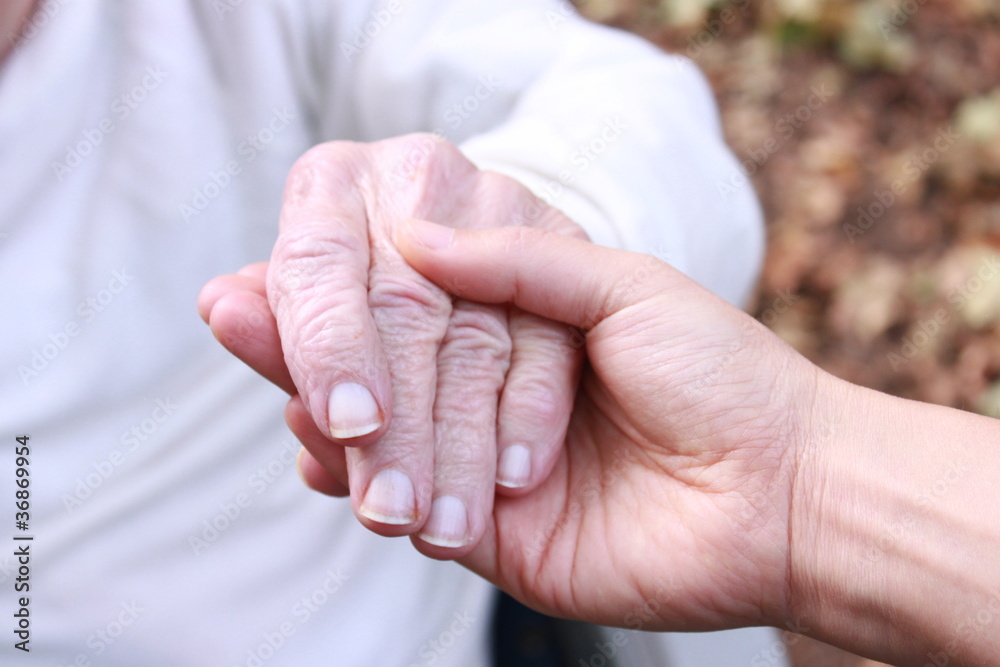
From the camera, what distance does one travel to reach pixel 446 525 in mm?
1106

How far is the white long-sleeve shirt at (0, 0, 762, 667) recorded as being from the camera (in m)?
1.27

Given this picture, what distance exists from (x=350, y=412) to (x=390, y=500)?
0.14 meters

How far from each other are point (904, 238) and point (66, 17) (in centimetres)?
268

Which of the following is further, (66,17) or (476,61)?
(476,61)

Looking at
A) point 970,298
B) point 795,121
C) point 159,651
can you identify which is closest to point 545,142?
point 159,651

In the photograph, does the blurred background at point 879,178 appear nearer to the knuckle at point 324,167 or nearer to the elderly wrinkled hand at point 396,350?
the elderly wrinkled hand at point 396,350

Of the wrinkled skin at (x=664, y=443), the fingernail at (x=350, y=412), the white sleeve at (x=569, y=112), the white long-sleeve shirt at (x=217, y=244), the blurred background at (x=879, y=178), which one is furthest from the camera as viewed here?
the blurred background at (x=879, y=178)

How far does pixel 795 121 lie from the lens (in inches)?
125

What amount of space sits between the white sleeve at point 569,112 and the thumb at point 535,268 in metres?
0.26

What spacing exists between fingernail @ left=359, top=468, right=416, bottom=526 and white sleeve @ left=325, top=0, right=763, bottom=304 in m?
0.62

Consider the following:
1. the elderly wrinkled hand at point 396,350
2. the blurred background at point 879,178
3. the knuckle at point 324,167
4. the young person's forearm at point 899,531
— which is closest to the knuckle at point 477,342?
the elderly wrinkled hand at point 396,350

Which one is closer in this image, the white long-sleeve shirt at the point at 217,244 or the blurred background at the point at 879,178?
the white long-sleeve shirt at the point at 217,244

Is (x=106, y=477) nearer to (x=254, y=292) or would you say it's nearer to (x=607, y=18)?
(x=254, y=292)

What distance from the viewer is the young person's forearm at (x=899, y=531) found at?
1065 mm
